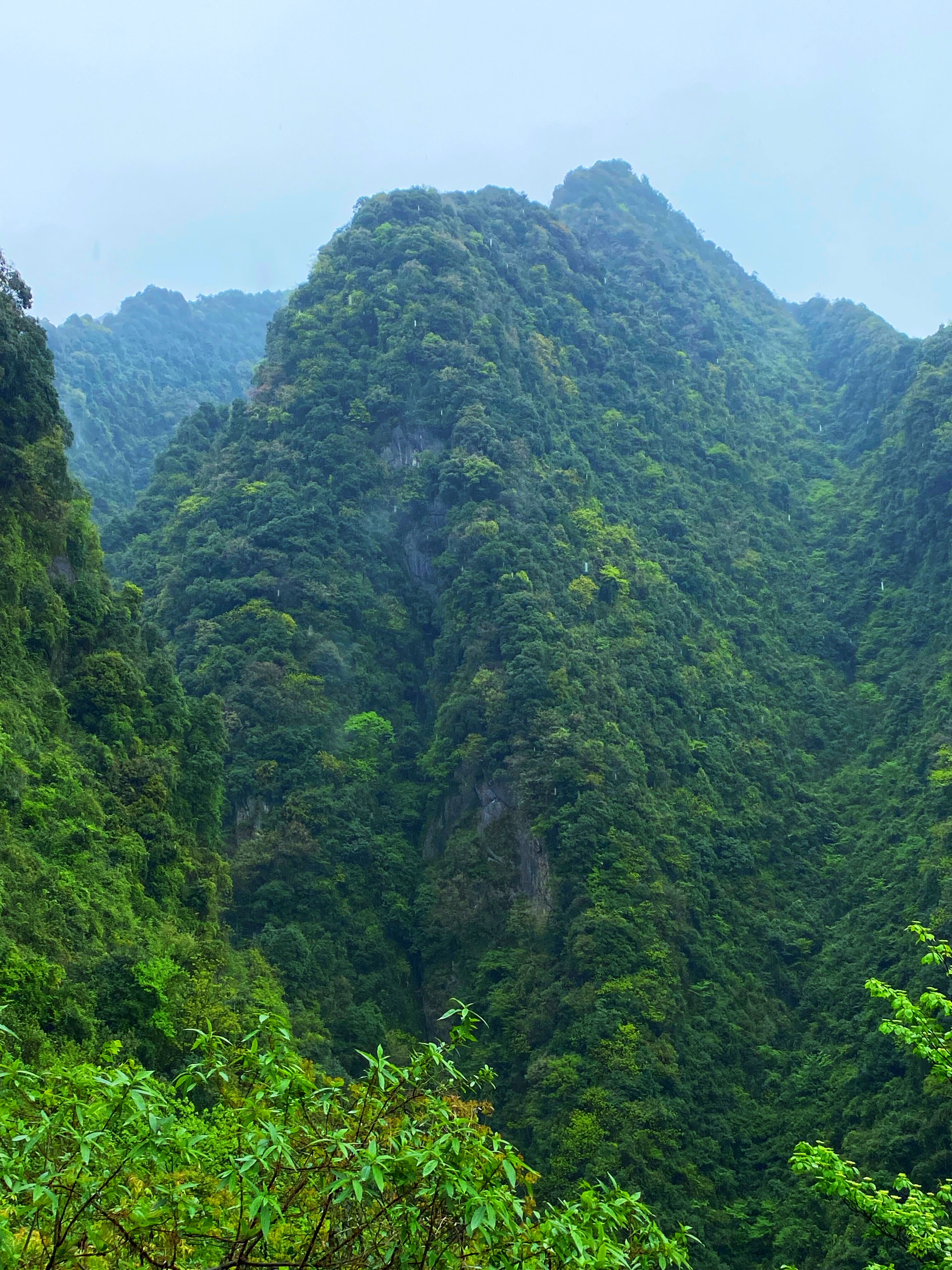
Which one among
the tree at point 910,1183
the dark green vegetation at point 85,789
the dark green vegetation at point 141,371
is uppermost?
the dark green vegetation at point 141,371

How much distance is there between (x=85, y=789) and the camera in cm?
2672

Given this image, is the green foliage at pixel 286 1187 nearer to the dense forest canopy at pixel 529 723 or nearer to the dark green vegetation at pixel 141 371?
the dense forest canopy at pixel 529 723

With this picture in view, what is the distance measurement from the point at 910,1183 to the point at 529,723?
108 feet

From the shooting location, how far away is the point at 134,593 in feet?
110

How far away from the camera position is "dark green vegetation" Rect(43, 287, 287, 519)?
73.6 m

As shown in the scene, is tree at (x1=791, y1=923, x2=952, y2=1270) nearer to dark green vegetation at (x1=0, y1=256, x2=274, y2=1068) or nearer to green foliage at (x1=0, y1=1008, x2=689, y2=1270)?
green foliage at (x1=0, y1=1008, x2=689, y2=1270)

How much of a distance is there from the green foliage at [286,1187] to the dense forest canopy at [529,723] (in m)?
4.50

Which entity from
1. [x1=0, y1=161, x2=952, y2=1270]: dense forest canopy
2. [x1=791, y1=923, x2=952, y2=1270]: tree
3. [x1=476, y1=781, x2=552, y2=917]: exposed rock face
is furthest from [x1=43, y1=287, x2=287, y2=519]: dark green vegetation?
[x1=791, y1=923, x2=952, y2=1270]: tree

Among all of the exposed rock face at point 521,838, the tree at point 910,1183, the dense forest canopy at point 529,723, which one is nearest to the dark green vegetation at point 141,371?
the dense forest canopy at point 529,723

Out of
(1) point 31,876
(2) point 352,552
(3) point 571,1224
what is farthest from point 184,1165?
(2) point 352,552

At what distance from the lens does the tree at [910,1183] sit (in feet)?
29.6

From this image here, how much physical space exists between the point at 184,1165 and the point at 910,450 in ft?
197

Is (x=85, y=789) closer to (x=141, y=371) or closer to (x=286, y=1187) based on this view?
(x=286, y=1187)

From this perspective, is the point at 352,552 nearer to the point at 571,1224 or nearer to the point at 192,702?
the point at 192,702
